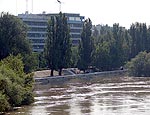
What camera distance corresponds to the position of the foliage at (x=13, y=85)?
3439 cm

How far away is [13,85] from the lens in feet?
118

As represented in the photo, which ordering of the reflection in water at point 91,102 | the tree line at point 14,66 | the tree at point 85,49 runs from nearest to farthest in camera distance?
1. the reflection in water at point 91,102
2. the tree line at point 14,66
3. the tree at point 85,49

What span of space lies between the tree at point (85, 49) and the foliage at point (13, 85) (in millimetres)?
35030

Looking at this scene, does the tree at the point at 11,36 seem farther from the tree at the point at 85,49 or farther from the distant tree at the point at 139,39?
the distant tree at the point at 139,39

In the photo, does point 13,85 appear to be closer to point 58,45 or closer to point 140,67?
point 58,45

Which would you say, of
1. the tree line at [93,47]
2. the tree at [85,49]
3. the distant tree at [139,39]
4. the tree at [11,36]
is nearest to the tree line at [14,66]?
the tree at [11,36]

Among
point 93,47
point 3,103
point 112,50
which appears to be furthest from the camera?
point 112,50

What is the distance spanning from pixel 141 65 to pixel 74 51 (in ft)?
45.0

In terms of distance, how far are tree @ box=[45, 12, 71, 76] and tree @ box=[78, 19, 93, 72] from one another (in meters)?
6.15

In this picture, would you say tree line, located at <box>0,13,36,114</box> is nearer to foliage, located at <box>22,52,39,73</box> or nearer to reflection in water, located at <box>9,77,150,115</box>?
foliage, located at <box>22,52,39,73</box>

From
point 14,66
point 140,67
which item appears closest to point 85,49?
point 140,67

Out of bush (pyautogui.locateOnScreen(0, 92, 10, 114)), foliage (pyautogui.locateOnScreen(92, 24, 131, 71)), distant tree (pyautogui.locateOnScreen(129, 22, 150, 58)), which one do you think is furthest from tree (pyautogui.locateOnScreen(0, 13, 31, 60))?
distant tree (pyautogui.locateOnScreen(129, 22, 150, 58))

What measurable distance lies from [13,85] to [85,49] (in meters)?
41.3

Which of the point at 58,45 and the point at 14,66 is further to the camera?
the point at 58,45
